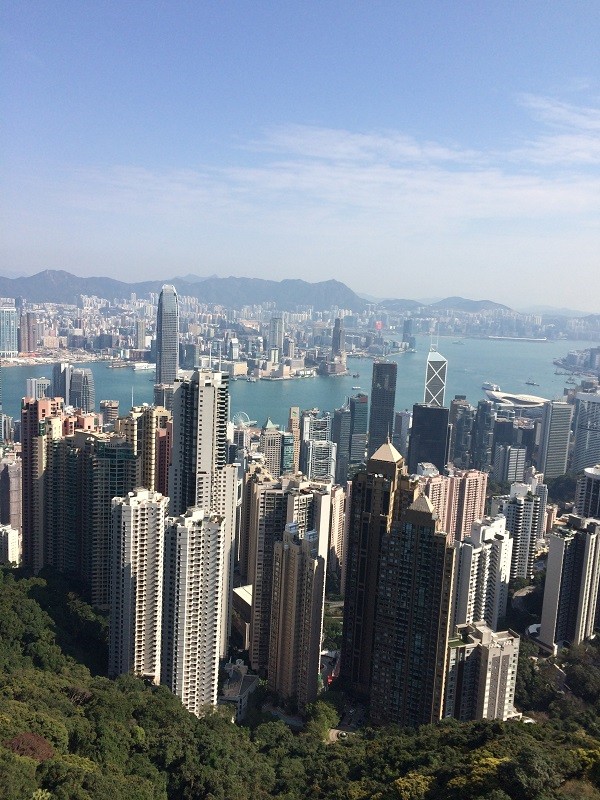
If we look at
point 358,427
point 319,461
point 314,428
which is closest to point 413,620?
point 319,461

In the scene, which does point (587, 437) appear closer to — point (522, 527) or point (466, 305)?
point (522, 527)

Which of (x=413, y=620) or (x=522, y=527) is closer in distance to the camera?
(x=413, y=620)

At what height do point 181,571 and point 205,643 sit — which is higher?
point 181,571

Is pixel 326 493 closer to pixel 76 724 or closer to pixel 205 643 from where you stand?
pixel 205 643

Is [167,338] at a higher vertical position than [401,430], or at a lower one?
higher

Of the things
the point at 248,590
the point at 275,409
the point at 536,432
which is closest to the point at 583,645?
the point at 248,590

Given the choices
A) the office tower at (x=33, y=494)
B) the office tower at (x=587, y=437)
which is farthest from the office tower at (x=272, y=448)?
the office tower at (x=587, y=437)
